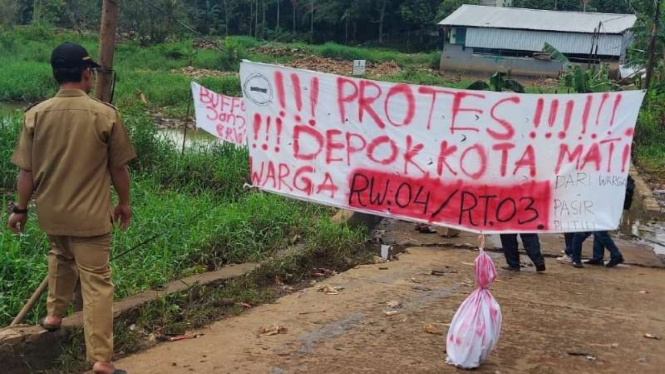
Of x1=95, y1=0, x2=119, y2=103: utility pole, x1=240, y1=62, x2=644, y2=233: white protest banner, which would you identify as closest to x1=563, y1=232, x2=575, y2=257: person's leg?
x1=240, y1=62, x2=644, y2=233: white protest banner

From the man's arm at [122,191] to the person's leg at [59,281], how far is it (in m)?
0.32

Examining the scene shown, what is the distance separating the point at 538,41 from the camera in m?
39.3

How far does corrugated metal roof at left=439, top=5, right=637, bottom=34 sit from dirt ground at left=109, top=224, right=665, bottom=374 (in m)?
35.0

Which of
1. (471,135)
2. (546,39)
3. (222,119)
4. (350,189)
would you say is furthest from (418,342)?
(546,39)

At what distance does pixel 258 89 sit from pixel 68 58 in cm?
157

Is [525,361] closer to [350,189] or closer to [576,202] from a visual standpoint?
[576,202]

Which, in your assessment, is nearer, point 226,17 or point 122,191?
point 122,191

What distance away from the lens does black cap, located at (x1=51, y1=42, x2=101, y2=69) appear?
3.46 m

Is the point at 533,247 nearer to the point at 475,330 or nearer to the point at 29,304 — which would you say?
the point at 475,330

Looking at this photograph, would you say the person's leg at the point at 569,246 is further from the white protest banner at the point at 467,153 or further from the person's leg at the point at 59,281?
the person's leg at the point at 59,281

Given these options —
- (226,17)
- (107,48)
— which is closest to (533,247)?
(107,48)

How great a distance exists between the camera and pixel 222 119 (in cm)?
981

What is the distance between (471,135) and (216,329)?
2.18 m

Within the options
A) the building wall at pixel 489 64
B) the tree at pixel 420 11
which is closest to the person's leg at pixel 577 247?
the building wall at pixel 489 64
